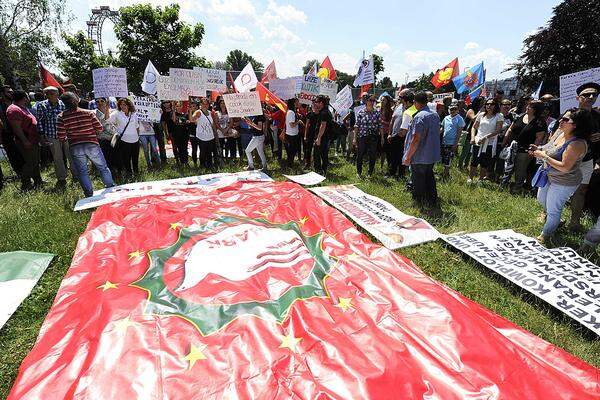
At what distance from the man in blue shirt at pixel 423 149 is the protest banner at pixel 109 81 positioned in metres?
7.12

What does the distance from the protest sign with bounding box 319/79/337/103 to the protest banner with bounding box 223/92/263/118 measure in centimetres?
325

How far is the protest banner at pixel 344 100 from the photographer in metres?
10.2

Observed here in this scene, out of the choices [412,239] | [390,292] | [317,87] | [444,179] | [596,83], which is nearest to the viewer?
Answer: [390,292]

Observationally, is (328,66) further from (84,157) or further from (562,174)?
(562,174)

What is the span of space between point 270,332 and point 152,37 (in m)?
33.2

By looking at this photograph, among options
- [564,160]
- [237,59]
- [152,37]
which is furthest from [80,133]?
[237,59]

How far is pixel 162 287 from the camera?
11.3 ft

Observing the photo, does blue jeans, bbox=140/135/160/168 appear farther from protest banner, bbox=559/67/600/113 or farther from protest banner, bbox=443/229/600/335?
protest banner, bbox=559/67/600/113

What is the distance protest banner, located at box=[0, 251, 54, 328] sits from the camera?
136 inches

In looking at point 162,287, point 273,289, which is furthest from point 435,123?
point 162,287

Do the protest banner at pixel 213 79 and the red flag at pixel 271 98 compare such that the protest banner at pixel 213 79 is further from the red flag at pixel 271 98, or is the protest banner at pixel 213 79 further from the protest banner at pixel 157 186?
the protest banner at pixel 157 186

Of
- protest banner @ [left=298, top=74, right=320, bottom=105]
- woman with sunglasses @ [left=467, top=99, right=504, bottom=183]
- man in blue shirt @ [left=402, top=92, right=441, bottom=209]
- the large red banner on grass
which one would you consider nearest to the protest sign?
protest banner @ [left=298, top=74, right=320, bottom=105]

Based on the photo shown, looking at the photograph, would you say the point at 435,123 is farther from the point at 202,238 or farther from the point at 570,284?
the point at 202,238

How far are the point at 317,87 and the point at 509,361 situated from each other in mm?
9954
